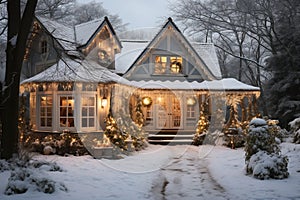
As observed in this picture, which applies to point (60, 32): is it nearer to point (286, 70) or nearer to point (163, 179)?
point (163, 179)

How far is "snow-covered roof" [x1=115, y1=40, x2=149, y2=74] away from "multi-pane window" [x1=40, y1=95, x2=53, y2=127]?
5.39m

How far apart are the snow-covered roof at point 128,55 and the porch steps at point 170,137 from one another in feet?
13.4

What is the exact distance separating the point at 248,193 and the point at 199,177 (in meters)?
2.22

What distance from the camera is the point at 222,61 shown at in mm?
35062

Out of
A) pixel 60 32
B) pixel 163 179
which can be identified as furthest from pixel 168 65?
pixel 163 179

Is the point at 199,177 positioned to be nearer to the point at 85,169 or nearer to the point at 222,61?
the point at 85,169

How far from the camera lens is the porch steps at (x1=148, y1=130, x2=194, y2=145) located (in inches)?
662

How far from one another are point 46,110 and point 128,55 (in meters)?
7.59

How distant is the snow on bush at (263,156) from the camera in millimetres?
8484

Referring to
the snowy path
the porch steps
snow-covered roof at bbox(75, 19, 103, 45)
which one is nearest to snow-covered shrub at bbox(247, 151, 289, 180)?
the snowy path

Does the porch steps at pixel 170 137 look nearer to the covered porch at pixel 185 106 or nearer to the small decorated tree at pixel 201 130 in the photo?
the covered porch at pixel 185 106

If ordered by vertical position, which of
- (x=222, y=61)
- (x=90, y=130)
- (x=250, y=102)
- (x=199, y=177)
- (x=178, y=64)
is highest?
(x=222, y=61)

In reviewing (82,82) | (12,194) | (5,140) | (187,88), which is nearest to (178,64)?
(187,88)

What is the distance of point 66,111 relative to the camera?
13.7 metres
